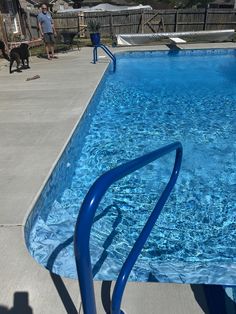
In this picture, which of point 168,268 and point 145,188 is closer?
point 168,268

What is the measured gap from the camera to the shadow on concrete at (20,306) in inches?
80.3

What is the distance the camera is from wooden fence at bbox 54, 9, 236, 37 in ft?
61.5

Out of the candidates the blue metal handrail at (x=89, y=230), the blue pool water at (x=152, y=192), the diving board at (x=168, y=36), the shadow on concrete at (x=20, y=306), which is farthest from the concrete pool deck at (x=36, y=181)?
the diving board at (x=168, y=36)

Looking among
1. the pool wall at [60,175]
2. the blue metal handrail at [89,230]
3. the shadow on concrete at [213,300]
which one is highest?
the blue metal handrail at [89,230]

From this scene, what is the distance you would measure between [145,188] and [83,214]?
318cm

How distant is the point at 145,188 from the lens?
14.4ft

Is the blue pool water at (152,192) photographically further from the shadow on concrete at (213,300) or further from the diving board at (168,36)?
the diving board at (168,36)

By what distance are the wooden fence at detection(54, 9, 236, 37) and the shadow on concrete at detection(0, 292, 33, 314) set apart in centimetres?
1887

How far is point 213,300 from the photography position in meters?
2.13

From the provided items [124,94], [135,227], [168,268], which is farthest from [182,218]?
[124,94]

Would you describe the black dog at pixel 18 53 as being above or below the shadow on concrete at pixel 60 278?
above

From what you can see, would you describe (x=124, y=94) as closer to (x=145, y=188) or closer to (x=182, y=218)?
(x=145, y=188)

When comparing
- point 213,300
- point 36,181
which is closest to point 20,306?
point 213,300

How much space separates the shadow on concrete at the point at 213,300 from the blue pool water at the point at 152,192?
0.84 ft
